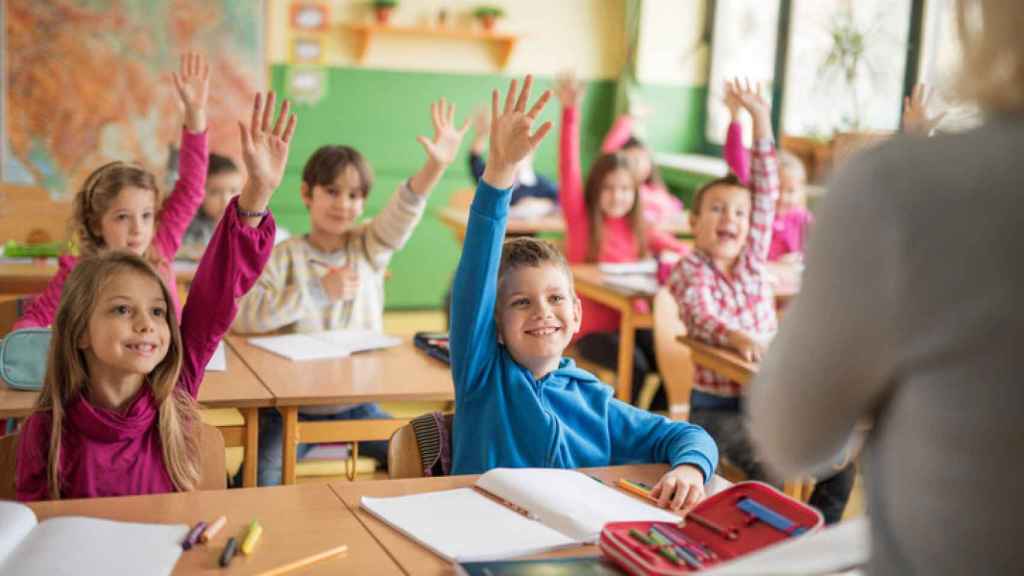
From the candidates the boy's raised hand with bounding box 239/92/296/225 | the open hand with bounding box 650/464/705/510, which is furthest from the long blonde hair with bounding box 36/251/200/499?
the open hand with bounding box 650/464/705/510

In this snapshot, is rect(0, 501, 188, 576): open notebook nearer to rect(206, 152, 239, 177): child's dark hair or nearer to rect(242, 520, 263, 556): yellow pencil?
rect(242, 520, 263, 556): yellow pencil

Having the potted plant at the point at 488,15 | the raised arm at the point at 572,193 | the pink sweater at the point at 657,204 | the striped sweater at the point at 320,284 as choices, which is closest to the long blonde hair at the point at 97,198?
the striped sweater at the point at 320,284

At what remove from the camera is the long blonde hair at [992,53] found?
752mm

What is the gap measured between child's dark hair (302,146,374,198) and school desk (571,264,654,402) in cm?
100

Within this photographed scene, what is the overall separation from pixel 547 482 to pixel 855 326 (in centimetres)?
94

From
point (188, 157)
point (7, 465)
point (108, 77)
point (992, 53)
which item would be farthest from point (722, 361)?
point (108, 77)

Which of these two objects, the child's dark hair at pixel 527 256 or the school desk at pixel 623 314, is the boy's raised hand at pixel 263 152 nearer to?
the child's dark hair at pixel 527 256

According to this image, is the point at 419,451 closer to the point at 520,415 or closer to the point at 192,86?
the point at 520,415

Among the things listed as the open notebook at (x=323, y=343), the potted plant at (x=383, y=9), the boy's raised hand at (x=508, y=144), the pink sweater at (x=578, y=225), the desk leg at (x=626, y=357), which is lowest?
the desk leg at (x=626, y=357)

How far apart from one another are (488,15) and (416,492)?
562 cm

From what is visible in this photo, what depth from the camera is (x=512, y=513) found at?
5.30 feet

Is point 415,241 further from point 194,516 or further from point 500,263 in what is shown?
point 194,516

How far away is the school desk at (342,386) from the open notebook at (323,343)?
2cm

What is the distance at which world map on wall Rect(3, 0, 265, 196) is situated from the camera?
6.41 metres
